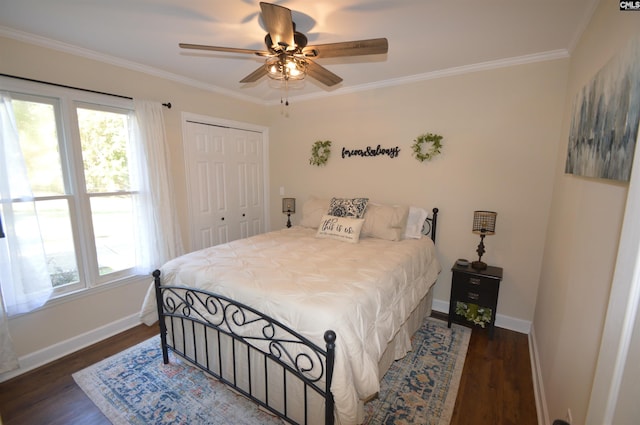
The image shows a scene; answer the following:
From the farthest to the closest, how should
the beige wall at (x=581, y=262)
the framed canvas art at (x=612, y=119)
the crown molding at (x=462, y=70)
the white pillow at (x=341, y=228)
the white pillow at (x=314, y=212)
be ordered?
the white pillow at (x=314, y=212) → the white pillow at (x=341, y=228) → the crown molding at (x=462, y=70) → the beige wall at (x=581, y=262) → the framed canvas art at (x=612, y=119)

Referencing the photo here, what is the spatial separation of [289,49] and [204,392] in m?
2.49

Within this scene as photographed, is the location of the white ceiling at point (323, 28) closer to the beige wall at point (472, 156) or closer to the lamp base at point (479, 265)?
the beige wall at point (472, 156)

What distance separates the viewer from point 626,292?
0.69 meters

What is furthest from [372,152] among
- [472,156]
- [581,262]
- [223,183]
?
[581,262]

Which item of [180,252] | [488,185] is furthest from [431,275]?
[180,252]

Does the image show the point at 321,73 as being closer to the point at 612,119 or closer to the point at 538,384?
the point at 612,119

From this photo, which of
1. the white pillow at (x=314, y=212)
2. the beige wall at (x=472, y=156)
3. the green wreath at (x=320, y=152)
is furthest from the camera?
the green wreath at (x=320, y=152)

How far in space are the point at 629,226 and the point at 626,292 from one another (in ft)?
0.55

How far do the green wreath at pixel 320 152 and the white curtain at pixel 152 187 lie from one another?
1.84 m

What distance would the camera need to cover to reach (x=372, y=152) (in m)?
3.46

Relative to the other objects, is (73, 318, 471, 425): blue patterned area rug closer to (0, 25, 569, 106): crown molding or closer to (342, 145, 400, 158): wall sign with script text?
(342, 145, 400, 158): wall sign with script text

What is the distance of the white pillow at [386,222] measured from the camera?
2920 millimetres

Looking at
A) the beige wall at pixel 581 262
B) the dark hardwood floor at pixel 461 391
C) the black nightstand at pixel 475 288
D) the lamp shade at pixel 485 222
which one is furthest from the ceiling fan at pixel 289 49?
the dark hardwood floor at pixel 461 391

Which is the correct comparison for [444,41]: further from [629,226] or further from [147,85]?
[147,85]
